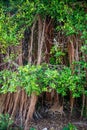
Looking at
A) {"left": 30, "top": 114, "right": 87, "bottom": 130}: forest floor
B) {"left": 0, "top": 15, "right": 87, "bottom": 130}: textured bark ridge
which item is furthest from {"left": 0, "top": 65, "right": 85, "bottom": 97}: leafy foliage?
{"left": 30, "top": 114, "right": 87, "bottom": 130}: forest floor

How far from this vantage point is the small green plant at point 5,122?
3546 mm

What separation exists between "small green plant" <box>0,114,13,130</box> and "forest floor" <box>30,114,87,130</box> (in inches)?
13.0

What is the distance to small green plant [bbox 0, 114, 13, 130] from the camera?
355cm

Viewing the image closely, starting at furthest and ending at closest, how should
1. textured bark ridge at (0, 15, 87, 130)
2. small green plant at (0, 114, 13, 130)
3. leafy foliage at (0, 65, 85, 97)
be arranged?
1. textured bark ridge at (0, 15, 87, 130)
2. small green plant at (0, 114, 13, 130)
3. leafy foliage at (0, 65, 85, 97)

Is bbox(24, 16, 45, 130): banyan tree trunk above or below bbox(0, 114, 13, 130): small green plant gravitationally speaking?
above

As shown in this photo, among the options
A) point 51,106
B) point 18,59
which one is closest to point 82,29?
point 18,59

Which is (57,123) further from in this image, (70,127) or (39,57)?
(39,57)

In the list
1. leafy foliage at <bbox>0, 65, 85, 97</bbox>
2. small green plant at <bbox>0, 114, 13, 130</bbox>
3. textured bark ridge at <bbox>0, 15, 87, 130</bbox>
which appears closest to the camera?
leafy foliage at <bbox>0, 65, 85, 97</bbox>

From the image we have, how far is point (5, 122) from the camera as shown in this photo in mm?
3574

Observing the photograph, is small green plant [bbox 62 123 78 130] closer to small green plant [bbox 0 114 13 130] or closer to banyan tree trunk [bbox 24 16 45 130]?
banyan tree trunk [bbox 24 16 45 130]

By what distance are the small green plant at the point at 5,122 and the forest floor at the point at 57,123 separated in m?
0.33

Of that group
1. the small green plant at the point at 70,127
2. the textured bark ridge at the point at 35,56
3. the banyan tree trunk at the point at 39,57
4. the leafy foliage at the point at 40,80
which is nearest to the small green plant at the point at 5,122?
the textured bark ridge at the point at 35,56

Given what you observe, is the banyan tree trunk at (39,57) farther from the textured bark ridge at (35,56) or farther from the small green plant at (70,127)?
the small green plant at (70,127)

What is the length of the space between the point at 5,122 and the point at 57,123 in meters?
→ 0.79
